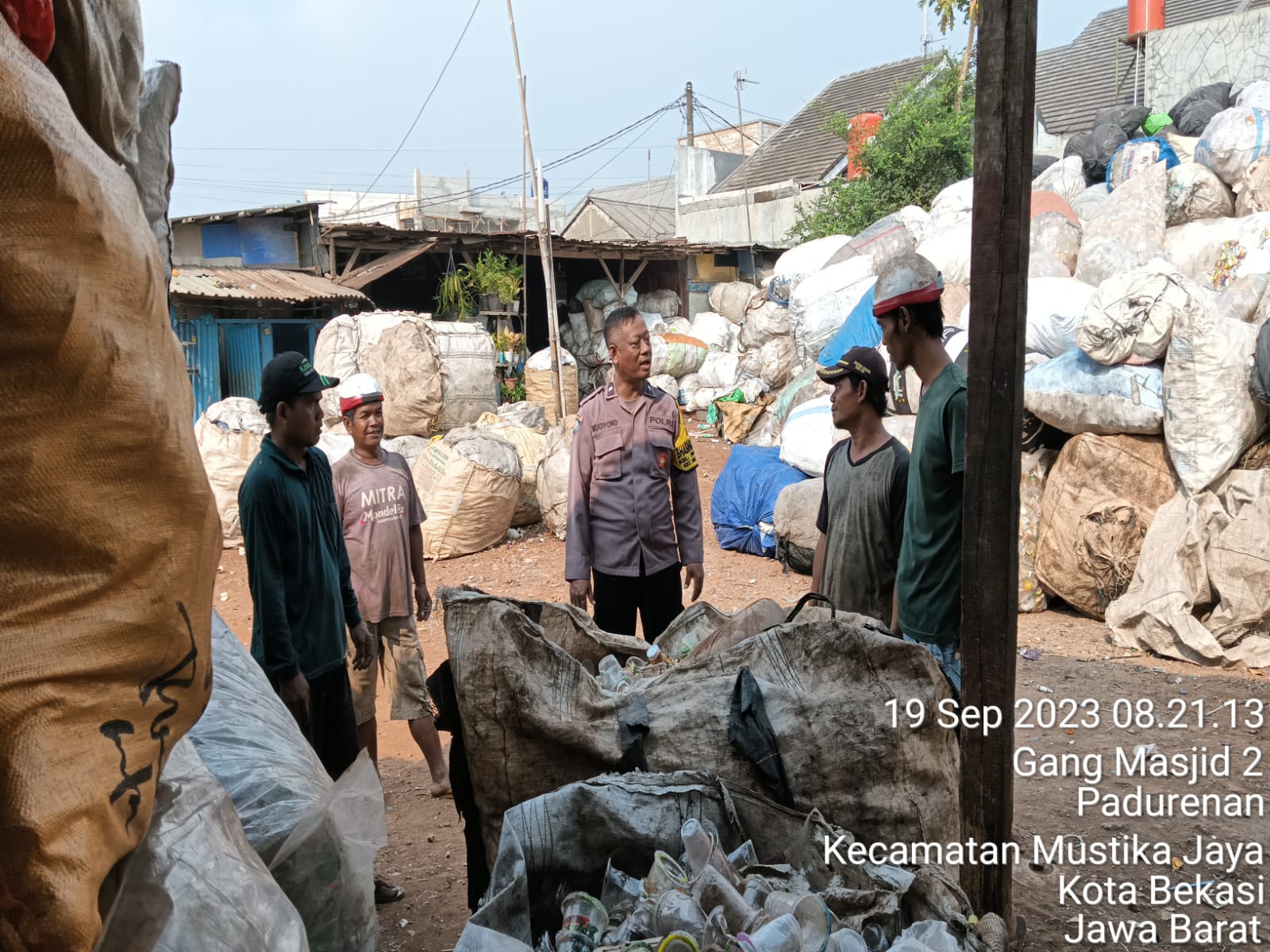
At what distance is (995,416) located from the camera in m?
2.06

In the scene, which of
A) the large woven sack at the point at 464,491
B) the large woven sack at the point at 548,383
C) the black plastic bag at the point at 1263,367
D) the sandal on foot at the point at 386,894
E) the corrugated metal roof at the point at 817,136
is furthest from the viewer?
the corrugated metal roof at the point at 817,136

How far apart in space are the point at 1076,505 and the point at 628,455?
3.14m

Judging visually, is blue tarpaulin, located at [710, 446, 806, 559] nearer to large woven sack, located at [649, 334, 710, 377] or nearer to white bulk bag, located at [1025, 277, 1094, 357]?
white bulk bag, located at [1025, 277, 1094, 357]

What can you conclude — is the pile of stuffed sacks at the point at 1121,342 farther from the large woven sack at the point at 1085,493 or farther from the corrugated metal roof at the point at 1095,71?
the corrugated metal roof at the point at 1095,71

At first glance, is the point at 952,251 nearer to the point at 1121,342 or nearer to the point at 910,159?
the point at 1121,342

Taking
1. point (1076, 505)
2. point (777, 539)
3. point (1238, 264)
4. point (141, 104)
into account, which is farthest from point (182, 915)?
point (1238, 264)

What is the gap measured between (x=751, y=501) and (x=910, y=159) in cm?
1027

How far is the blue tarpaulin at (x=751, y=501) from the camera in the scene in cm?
781

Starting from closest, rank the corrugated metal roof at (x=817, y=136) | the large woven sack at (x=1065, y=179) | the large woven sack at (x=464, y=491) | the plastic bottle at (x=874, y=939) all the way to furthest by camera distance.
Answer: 1. the plastic bottle at (x=874, y=939)
2. the large woven sack at (x=464, y=491)
3. the large woven sack at (x=1065, y=179)
4. the corrugated metal roof at (x=817, y=136)

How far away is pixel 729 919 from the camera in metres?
1.74

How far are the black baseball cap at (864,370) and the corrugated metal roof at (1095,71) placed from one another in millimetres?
15618

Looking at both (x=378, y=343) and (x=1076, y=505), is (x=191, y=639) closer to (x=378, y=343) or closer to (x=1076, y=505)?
(x=1076, y=505)

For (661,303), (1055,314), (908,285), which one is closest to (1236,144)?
(1055,314)

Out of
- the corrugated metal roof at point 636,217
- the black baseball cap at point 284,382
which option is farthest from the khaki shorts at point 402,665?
the corrugated metal roof at point 636,217
